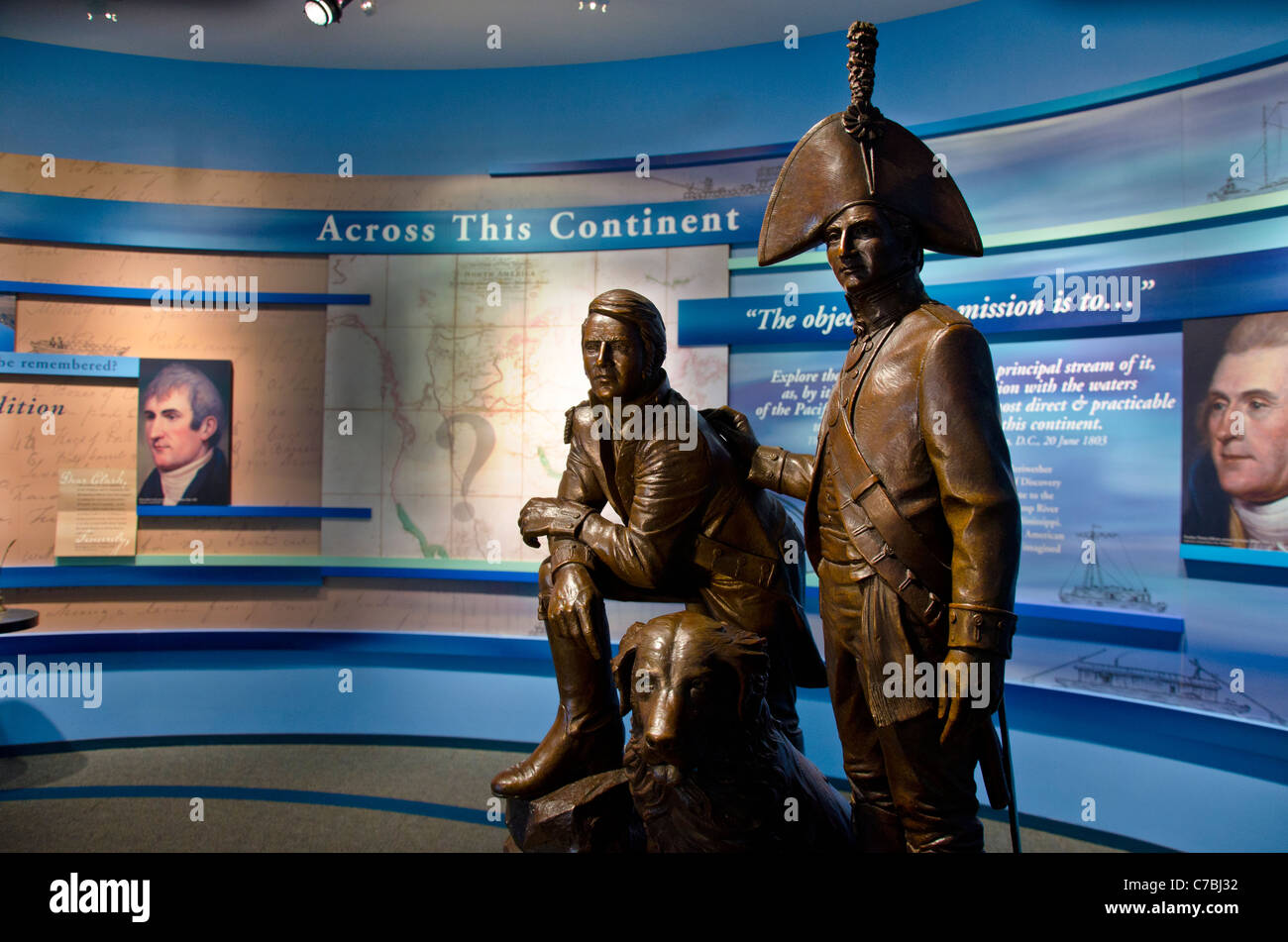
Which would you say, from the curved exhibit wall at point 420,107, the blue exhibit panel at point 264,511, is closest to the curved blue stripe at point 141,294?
the curved exhibit wall at point 420,107

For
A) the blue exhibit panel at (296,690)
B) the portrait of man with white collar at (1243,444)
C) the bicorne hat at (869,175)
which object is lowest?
the blue exhibit panel at (296,690)

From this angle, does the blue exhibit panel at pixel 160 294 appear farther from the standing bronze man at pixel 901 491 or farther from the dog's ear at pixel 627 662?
the dog's ear at pixel 627 662

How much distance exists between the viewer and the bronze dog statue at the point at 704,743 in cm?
149

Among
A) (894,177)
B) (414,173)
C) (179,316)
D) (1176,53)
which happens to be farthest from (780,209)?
(179,316)

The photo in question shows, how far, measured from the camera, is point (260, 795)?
3.75 metres
